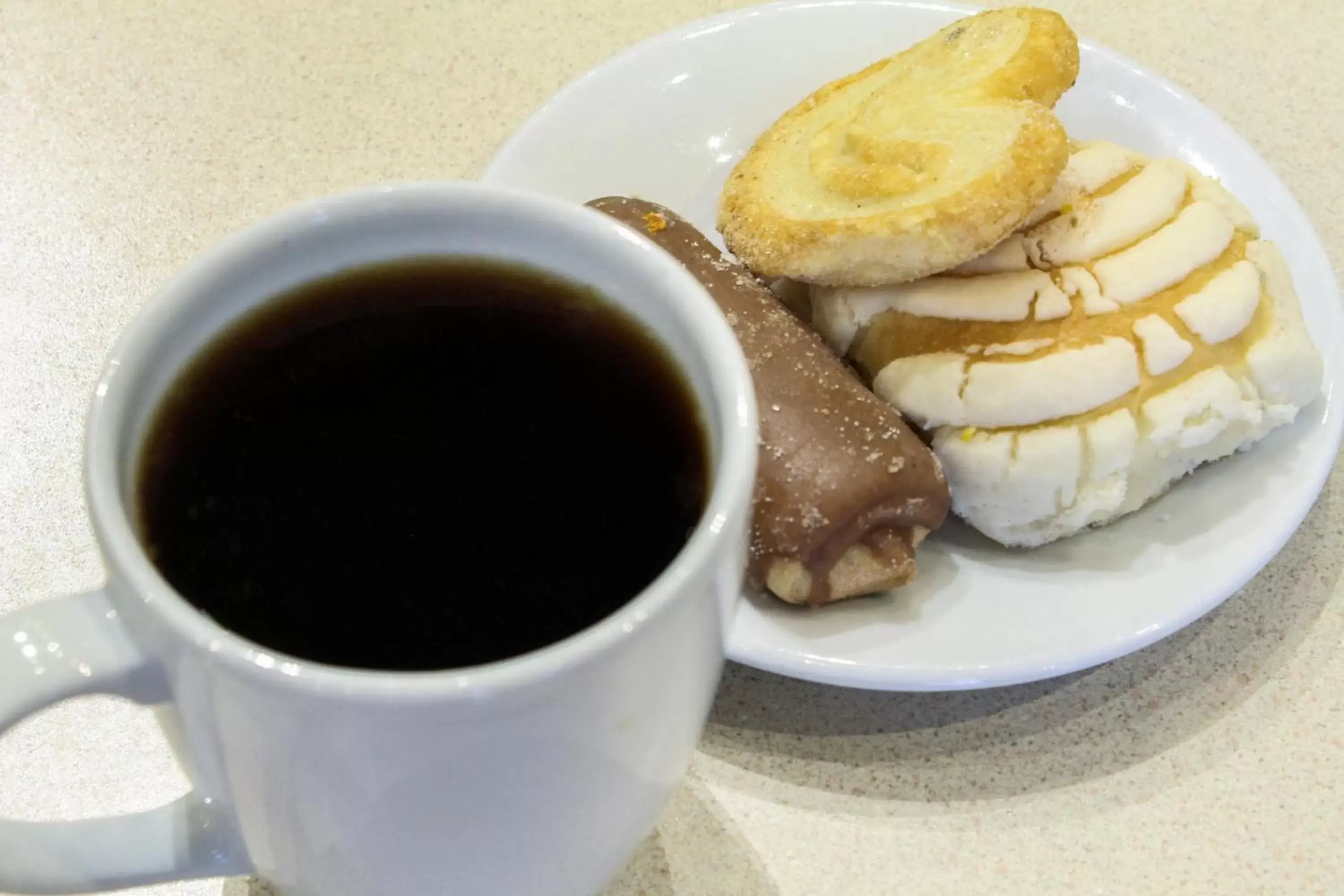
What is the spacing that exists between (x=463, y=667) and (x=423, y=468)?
11 cm

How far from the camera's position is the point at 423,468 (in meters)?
0.49

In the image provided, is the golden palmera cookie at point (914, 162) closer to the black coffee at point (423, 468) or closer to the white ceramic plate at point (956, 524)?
the white ceramic plate at point (956, 524)

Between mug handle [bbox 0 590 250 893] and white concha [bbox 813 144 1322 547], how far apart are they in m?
0.54

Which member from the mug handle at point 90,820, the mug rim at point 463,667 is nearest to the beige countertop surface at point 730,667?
the mug handle at point 90,820

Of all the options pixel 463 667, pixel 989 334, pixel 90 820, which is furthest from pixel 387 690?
pixel 989 334

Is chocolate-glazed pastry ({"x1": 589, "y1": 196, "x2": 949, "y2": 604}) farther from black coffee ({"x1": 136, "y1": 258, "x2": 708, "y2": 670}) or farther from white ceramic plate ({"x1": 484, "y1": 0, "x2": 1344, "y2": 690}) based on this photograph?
black coffee ({"x1": 136, "y1": 258, "x2": 708, "y2": 670})

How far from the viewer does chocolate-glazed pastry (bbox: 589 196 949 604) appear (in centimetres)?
77

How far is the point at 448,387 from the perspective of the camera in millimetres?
521

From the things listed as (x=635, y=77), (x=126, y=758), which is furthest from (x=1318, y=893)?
(x=635, y=77)

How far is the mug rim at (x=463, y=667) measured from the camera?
368 millimetres

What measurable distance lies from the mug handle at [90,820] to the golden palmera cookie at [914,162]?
56 centimetres

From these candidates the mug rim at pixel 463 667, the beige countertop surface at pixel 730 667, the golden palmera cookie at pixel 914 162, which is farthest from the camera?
the golden palmera cookie at pixel 914 162

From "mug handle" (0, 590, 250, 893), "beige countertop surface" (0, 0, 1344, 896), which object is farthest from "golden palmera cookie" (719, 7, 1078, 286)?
"mug handle" (0, 590, 250, 893)

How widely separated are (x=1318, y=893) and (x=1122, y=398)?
0.33 m
